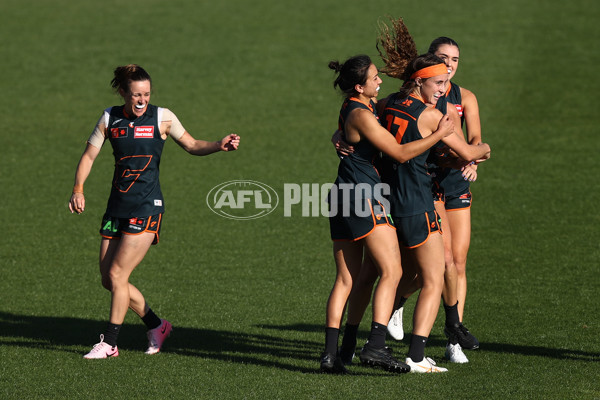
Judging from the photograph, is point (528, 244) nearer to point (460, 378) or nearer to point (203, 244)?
point (203, 244)

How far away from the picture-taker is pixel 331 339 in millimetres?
6105

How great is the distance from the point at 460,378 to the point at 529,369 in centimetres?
58

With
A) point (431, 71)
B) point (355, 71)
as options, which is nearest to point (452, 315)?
point (431, 71)

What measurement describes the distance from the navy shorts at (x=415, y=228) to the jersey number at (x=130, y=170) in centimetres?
205

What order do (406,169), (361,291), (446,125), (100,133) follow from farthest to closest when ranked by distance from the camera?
(100,133)
(361,291)
(406,169)
(446,125)

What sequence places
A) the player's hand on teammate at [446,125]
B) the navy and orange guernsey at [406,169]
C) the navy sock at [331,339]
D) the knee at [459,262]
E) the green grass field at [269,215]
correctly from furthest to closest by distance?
the knee at [459,262]
the green grass field at [269,215]
the navy sock at [331,339]
the navy and orange guernsey at [406,169]
the player's hand on teammate at [446,125]

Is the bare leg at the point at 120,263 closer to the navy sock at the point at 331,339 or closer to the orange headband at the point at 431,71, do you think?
the navy sock at the point at 331,339

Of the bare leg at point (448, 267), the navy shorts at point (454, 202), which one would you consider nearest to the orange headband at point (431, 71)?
the bare leg at point (448, 267)

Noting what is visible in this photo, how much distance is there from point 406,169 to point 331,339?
127cm

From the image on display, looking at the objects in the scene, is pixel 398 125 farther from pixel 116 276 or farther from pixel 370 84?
pixel 116 276

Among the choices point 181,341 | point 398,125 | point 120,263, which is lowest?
point 181,341

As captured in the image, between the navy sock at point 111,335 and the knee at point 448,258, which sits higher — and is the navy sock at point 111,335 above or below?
below

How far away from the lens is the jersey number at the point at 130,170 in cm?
684

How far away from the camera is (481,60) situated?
66.7 ft
